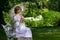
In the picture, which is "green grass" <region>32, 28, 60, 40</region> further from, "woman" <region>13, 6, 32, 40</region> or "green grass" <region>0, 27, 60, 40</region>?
"woman" <region>13, 6, 32, 40</region>

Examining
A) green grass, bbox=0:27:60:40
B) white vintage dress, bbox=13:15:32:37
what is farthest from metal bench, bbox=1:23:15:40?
green grass, bbox=0:27:60:40

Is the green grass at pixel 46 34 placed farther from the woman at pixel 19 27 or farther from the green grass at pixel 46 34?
the woman at pixel 19 27

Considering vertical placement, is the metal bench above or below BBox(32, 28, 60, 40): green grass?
above

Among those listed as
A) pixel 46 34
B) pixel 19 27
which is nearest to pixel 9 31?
pixel 19 27

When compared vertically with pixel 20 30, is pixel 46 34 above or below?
below

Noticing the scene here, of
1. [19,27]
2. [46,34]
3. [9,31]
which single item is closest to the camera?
[9,31]

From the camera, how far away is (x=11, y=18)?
20.1 feet

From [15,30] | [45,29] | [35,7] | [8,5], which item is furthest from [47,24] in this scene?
[15,30]

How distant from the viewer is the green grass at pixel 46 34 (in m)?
7.73

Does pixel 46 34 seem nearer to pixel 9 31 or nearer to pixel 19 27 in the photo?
pixel 19 27

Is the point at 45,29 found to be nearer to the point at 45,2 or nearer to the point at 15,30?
the point at 45,2

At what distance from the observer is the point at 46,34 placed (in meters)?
7.82

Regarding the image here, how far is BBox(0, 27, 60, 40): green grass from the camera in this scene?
773cm

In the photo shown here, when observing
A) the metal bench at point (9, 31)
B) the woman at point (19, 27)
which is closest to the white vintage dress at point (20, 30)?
the woman at point (19, 27)
